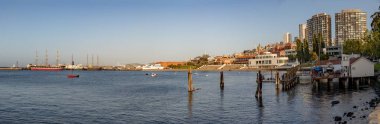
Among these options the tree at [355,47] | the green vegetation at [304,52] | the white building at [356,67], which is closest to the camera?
the white building at [356,67]

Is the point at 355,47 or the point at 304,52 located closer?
the point at 355,47

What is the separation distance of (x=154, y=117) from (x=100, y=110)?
31.1ft

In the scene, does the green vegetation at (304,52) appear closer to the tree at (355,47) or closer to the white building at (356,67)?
the tree at (355,47)

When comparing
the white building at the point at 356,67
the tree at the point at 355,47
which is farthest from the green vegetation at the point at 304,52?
the white building at the point at 356,67

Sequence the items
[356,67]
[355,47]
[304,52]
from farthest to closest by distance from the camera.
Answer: [304,52]
[355,47]
[356,67]

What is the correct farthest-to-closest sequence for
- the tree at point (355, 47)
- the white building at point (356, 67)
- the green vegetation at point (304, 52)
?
the green vegetation at point (304, 52)
the tree at point (355, 47)
the white building at point (356, 67)

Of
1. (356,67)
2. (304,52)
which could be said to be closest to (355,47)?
(304,52)

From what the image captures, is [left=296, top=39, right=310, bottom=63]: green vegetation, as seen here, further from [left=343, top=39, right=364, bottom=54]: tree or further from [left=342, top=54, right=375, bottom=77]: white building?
[left=342, top=54, right=375, bottom=77]: white building

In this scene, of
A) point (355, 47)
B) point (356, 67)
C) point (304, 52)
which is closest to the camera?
point (356, 67)

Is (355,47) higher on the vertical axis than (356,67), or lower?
higher

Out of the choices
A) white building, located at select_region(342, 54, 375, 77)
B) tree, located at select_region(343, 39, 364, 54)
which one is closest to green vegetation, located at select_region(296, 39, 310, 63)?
tree, located at select_region(343, 39, 364, 54)

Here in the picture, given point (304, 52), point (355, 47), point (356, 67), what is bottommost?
point (356, 67)

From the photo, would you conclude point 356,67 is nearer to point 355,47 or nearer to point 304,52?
point 355,47

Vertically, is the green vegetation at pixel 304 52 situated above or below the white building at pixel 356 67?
above
